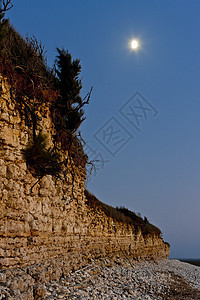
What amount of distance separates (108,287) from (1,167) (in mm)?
4703

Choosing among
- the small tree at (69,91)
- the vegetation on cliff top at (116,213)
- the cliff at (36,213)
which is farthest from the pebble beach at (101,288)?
the small tree at (69,91)

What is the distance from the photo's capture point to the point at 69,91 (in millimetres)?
8594

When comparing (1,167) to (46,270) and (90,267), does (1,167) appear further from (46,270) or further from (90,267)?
(90,267)

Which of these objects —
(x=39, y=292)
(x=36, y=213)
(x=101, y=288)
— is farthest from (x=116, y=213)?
(x=39, y=292)

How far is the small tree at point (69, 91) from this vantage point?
8.30m

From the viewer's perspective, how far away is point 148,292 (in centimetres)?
813

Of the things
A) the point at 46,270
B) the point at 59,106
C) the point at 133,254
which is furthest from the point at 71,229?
the point at 133,254

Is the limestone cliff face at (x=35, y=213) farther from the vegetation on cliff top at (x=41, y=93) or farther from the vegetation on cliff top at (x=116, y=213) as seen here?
the vegetation on cliff top at (x=116, y=213)

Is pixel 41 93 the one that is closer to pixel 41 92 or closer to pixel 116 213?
pixel 41 92

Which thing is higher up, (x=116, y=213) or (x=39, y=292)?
(x=116, y=213)

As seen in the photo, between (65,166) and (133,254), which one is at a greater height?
(65,166)

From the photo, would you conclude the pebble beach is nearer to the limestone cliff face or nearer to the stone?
the stone

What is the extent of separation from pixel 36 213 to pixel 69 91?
4.47 meters

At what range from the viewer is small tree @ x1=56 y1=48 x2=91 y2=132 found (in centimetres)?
830
